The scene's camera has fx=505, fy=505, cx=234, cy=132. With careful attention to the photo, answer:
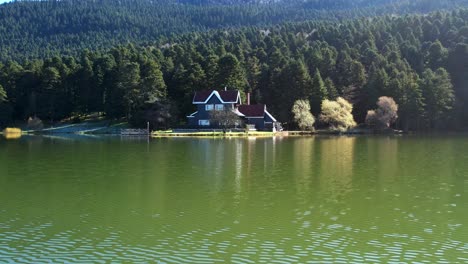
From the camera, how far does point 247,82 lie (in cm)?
8538

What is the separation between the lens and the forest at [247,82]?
76375 mm

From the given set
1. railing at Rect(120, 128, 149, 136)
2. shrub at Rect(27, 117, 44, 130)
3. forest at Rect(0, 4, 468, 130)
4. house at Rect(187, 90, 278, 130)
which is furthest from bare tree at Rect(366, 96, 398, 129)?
shrub at Rect(27, 117, 44, 130)

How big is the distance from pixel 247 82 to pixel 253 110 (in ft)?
39.2

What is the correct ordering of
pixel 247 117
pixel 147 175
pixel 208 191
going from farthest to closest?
pixel 247 117, pixel 147 175, pixel 208 191

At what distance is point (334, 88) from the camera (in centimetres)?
8069

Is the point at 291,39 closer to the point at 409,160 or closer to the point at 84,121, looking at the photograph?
the point at 84,121

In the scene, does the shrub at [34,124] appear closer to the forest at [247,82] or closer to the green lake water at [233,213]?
the forest at [247,82]

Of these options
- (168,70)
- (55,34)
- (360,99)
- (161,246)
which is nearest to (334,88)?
(360,99)

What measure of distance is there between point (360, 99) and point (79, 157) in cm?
5837

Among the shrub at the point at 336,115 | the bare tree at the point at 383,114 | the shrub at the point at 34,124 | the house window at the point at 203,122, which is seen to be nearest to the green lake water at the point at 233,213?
the shrub at the point at 336,115

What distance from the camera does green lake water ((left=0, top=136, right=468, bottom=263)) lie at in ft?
37.1

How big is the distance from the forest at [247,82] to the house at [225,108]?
11.7 feet

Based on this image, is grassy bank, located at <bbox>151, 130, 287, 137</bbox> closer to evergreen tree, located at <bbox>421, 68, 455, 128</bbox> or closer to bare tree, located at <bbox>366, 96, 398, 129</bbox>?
bare tree, located at <bbox>366, 96, 398, 129</bbox>

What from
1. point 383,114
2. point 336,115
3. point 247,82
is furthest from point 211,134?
point 383,114
